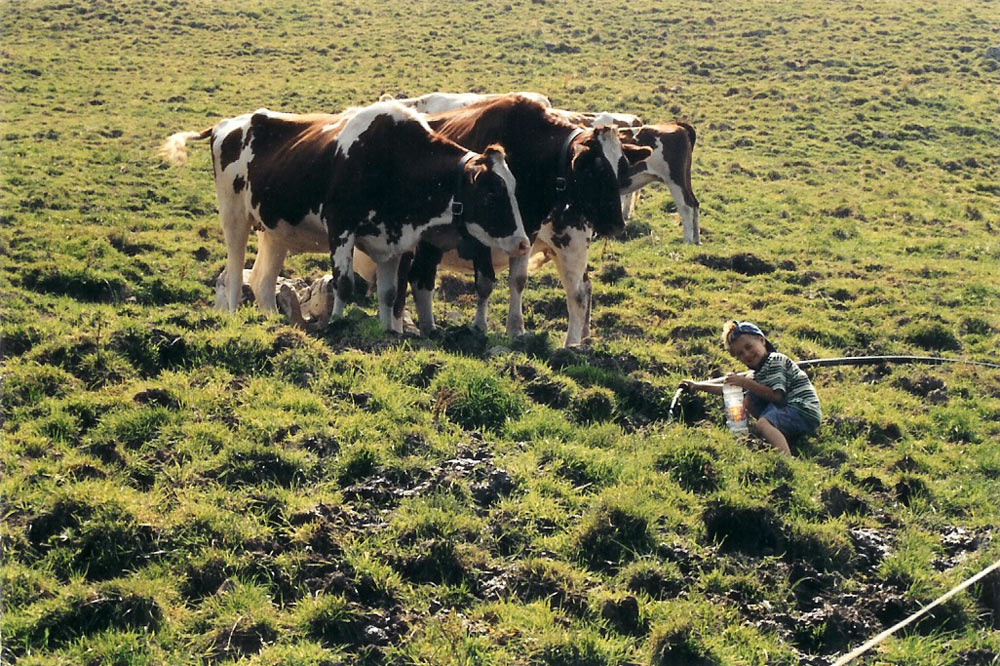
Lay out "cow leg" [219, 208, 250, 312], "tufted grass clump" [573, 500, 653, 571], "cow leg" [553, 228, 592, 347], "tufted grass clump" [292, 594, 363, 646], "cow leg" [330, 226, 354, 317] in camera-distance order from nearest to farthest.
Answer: "tufted grass clump" [292, 594, 363, 646], "tufted grass clump" [573, 500, 653, 571], "cow leg" [330, 226, 354, 317], "cow leg" [553, 228, 592, 347], "cow leg" [219, 208, 250, 312]

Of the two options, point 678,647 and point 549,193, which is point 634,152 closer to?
point 549,193

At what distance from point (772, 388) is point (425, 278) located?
521 centimetres

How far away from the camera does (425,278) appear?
46.8ft

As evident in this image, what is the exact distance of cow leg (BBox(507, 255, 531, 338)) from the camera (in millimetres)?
14156

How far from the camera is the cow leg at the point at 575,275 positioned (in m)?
14.6

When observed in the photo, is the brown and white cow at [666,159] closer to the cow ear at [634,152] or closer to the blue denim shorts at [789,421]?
the cow ear at [634,152]

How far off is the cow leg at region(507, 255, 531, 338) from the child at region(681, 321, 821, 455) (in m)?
3.89

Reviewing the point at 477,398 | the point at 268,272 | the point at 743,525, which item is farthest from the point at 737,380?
the point at 268,272

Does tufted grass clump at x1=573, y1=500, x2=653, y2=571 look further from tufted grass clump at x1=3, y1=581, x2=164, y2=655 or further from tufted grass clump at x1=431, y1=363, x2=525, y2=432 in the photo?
tufted grass clump at x1=3, y1=581, x2=164, y2=655

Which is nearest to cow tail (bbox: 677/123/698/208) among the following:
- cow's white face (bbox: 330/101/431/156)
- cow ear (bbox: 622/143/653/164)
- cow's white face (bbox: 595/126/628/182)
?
cow ear (bbox: 622/143/653/164)

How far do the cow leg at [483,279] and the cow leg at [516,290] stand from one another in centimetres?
37

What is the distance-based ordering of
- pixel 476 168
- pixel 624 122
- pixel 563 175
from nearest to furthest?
pixel 476 168 → pixel 563 175 → pixel 624 122

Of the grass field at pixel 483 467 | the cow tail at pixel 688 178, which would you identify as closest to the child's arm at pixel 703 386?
the grass field at pixel 483 467

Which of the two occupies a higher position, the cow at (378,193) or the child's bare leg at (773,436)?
the cow at (378,193)
